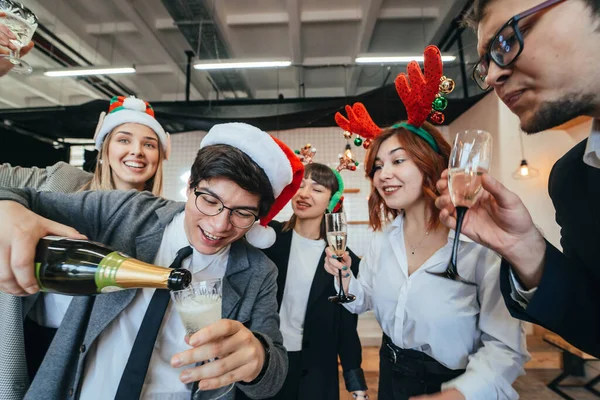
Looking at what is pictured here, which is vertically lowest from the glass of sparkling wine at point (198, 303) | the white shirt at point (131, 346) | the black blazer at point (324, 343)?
the black blazer at point (324, 343)

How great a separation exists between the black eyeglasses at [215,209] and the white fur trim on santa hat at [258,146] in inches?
7.7

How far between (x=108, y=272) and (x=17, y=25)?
1.00 m

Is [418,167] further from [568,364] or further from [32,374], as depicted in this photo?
[568,364]

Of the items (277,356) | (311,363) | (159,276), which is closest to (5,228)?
(159,276)

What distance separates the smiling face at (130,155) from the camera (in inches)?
69.6

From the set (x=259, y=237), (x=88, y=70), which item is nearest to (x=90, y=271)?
(x=259, y=237)

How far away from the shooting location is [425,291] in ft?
4.47

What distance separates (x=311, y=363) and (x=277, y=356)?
1281mm

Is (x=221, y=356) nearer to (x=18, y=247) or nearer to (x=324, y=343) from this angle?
(x=18, y=247)

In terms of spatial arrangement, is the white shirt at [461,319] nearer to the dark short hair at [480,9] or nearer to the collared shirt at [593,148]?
the collared shirt at [593,148]

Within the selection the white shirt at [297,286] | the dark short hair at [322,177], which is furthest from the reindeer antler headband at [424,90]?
the white shirt at [297,286]

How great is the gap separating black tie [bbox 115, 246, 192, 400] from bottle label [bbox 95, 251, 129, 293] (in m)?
0.24

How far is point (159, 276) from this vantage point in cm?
75

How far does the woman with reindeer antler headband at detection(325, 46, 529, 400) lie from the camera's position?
113 cm
